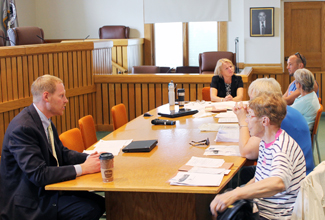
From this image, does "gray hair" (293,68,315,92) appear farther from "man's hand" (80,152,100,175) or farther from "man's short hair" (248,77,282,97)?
"man's hand" (80,152,100,175)

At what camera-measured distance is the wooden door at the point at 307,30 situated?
8.88 meters

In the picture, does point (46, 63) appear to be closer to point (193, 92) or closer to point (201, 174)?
point (193, 92)

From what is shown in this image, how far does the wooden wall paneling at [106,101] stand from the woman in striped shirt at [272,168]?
4745 mm

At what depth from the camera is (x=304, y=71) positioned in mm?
4188

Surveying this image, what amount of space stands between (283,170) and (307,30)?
7717 mm

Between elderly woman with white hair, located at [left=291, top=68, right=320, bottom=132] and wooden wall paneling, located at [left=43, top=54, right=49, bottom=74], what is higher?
wooden wall paneling, located at [left=43, top=54, right=49, bottom=74]

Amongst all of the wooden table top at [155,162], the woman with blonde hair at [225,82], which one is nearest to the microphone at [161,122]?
the wooden table top at [155,162]

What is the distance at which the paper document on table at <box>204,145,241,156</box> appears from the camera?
9.15 ft

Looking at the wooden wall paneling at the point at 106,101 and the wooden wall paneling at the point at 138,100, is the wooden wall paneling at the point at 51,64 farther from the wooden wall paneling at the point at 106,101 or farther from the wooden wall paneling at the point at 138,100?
the wooden wall paneling at the point at 138,100

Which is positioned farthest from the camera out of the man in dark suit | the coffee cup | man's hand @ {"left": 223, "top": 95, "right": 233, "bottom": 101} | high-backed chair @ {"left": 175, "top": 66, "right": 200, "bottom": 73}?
high-backed chair @ {"left": 175, "top": 66, "right": 200, "bottom": 73}

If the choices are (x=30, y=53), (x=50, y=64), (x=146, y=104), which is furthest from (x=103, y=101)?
(x=30, y=53)

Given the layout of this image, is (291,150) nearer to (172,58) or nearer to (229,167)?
(229,167)

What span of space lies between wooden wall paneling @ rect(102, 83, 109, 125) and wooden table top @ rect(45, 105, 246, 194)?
3.02 metres

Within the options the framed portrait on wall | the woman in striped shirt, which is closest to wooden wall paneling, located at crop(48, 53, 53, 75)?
the woman in striped shirt
